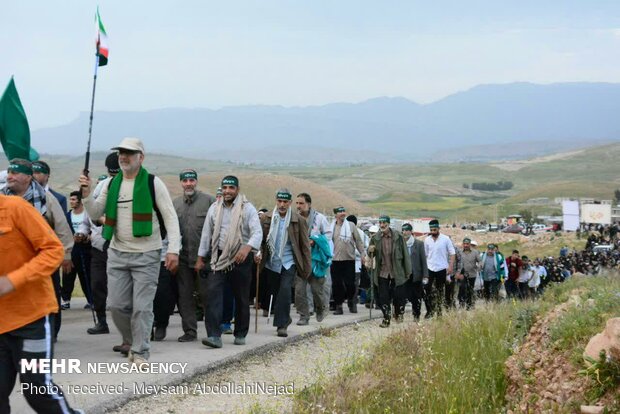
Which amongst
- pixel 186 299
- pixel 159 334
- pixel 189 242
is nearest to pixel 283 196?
pixel 189 242

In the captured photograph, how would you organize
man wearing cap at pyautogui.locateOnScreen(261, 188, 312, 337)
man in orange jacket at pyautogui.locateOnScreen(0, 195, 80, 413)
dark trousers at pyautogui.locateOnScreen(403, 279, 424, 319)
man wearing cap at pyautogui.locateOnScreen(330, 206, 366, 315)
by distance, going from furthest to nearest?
man wearing cap at pyautogui.locateOnScreen(330, 206, 366, 315), dark trousers at pyautogui.locateOnScreen(403, 279, 424, 319), man wearing cap at pyautogui.locateOnScreen(261, 188, 312, 337), man in orange jacket at pyautogui.locateOnScreen(0, 195, 80, 413)

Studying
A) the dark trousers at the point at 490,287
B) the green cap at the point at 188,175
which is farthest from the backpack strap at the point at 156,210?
the dark trousers at the point at 490,287

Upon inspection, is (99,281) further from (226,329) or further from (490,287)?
(490,287)

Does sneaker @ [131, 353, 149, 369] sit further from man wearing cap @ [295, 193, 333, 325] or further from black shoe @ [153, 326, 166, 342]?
man wearing cap @ [295, 193, 333, 325]

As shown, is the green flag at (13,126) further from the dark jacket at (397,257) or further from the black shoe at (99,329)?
the dark jacket at (397,257)

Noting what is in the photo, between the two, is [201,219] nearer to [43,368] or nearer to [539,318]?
[539,318]

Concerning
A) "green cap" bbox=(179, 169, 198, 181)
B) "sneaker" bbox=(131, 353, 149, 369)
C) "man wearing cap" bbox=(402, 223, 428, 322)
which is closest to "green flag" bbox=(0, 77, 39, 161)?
"green cap" bbox=(179, 169, 198, 181)

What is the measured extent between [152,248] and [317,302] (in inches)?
214

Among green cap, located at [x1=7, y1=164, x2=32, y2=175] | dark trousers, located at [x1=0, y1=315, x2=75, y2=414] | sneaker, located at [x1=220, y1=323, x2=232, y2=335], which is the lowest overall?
sneaker, located at [x1=220, y1=323, x2=232, y2=335]

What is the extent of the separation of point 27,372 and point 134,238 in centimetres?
319

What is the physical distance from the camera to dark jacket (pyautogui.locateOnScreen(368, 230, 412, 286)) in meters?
13.5

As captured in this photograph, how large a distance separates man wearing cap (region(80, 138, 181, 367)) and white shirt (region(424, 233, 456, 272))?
7.94 m

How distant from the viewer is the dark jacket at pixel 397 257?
532 inches

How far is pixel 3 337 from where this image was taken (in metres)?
5.18
